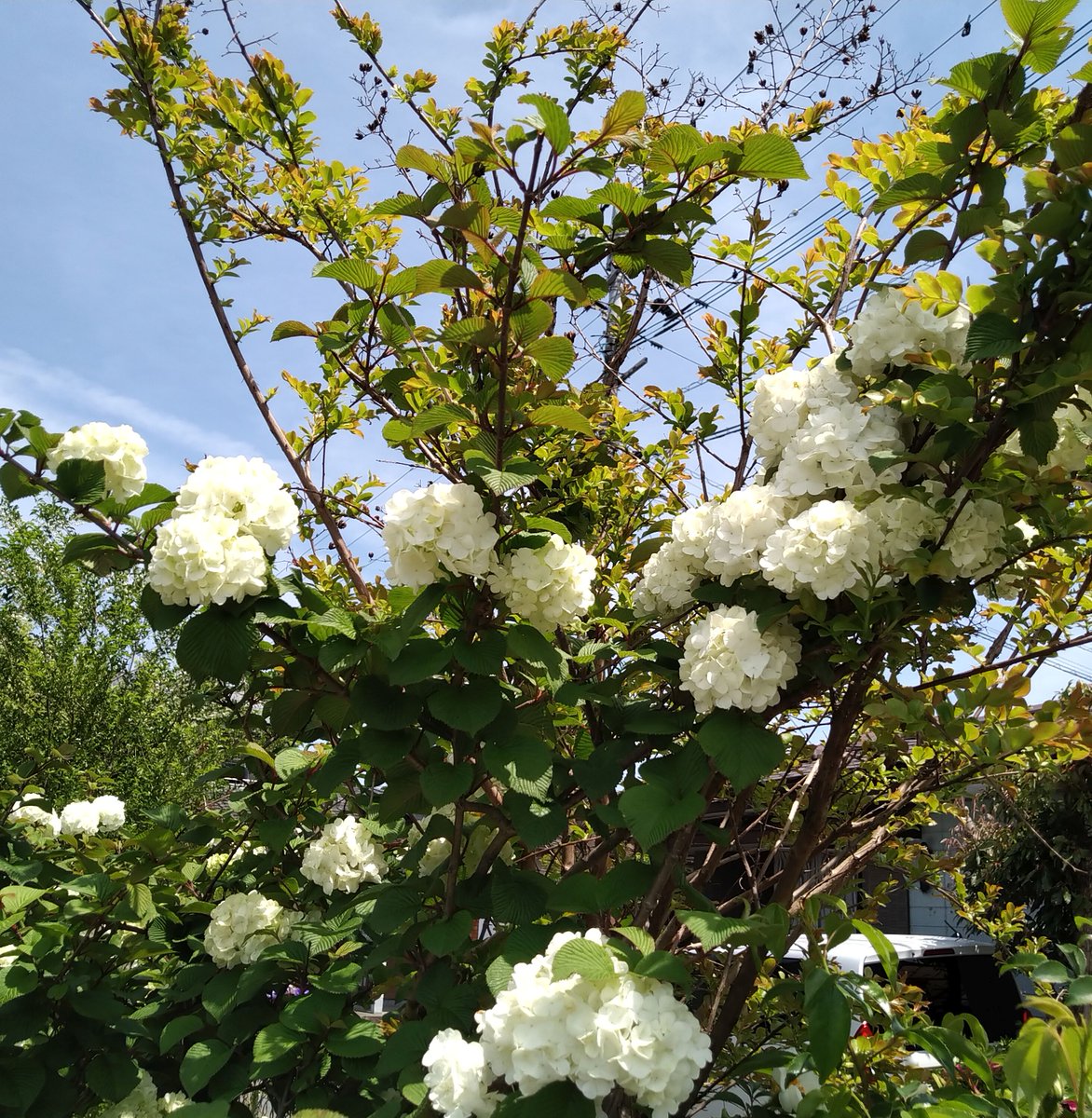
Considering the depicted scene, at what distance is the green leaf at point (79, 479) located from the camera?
1.55 m

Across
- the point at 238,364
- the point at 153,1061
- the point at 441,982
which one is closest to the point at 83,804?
the point at 153,1061

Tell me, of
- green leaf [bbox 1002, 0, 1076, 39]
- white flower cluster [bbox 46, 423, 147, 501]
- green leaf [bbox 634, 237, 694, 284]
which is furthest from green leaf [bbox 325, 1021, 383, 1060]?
green leaf [bbox 1002, 0, 1076, 39]

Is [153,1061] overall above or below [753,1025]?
above

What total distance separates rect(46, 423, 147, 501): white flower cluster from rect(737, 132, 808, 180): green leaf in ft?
3.75

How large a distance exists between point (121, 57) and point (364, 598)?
5.42 feet

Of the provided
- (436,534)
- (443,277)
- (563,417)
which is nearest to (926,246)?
(563,417)

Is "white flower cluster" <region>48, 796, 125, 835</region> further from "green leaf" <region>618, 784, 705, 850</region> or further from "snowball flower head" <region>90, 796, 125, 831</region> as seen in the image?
"green leaf" <region>618, 784, 705, 850</region>

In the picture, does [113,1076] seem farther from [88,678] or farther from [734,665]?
[88,678]

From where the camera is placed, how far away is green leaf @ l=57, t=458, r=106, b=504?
1548 millimetres

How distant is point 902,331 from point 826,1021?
98cm

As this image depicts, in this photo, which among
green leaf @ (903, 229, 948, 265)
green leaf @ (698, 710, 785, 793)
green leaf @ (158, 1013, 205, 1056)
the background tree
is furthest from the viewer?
the background tree

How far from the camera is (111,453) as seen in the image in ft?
5.18

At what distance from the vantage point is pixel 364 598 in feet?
7.38

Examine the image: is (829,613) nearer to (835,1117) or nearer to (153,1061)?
(835,1117)
